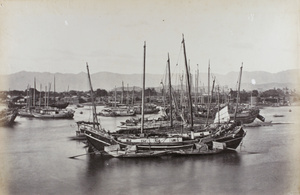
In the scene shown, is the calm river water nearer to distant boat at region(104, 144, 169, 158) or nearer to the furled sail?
distant boat at region(104, 144, 169, 158)

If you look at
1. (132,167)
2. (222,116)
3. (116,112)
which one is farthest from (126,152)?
(222,116)

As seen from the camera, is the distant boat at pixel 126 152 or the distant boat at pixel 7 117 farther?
the distant boat at pixel 126 152

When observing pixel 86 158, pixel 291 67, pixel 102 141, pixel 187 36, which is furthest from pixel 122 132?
pixel 291 67

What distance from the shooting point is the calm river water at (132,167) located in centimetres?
308

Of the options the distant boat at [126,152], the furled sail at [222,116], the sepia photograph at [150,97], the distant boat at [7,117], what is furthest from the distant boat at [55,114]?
the furled sail at [222,116]

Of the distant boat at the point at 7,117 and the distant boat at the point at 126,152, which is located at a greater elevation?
the distant boat at the point at 7,117

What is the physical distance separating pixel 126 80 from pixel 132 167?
0.79m

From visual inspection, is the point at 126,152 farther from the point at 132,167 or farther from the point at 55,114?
the point at 55,114

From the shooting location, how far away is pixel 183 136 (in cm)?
336

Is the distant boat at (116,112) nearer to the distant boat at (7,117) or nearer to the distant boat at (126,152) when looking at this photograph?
the distant boat at (126,152)

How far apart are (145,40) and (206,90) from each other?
76 centimetres

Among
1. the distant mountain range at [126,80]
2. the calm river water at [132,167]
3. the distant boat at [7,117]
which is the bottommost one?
the calm river water at [132,167]

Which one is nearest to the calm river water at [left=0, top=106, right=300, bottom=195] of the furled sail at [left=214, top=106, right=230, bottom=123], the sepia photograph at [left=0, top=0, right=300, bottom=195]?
the sepia photograph at [left=0, top=0, right=300, bottom=195]

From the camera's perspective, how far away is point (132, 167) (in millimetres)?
3191
